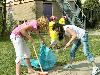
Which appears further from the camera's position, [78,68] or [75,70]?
[78,68]

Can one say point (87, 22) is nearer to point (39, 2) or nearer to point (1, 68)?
point (39, 2)

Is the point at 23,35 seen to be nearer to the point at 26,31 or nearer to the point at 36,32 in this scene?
the point at 26,31

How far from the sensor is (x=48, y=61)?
381 inches

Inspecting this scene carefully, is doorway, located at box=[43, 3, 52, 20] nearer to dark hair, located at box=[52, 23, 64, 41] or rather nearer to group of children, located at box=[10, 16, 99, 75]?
group of children, located at box=[10, 16, 99, 75]

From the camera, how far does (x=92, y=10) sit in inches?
1176

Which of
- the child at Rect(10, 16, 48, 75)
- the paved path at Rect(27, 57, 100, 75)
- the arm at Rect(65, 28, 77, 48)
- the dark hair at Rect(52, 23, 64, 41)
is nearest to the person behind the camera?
the child at Rect(10, 16, 48, 75)

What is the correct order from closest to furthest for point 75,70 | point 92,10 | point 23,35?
point 23,35 < point 75,70 < point 92,10

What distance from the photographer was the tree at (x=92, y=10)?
97.1 feet

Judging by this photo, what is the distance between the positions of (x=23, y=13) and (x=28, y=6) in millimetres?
686

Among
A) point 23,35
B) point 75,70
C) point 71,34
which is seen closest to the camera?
point 23,35

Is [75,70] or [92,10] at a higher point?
[92,10]

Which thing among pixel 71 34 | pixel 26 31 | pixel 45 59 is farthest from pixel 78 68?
pixel 26 31

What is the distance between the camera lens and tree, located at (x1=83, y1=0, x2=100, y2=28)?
97.1 feet

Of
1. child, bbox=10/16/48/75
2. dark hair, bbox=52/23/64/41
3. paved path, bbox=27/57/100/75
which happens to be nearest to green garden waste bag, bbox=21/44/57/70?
paved path, bbox=27/57/100/75
